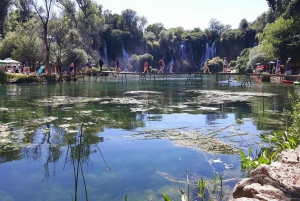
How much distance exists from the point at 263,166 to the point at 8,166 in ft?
18.2

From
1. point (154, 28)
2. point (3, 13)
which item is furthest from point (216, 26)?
point (3, 13)

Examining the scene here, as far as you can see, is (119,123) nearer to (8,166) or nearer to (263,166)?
(8,166)

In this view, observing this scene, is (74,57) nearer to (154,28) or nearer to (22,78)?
(22,78)

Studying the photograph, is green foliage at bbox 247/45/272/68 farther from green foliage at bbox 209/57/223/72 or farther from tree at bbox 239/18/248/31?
tree at bbox 239/18/248/31

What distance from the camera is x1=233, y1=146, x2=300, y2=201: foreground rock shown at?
4121mm

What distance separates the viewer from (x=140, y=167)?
743cm

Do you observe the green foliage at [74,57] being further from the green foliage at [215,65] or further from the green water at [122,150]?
the green foliage at [215,65]

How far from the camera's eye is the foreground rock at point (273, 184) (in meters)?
4.12

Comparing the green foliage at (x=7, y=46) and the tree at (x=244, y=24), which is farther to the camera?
the tree at (x=244, y=24)

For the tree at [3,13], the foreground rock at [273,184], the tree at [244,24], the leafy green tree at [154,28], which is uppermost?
the leafy green tree at [154,28]

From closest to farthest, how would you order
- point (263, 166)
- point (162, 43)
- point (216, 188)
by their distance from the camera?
→ point (263, 166) → point (216, 188) → point (162, 43)

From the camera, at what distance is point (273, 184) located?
455 cm

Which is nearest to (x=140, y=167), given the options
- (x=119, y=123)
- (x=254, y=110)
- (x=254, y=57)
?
(x=119, y=123)

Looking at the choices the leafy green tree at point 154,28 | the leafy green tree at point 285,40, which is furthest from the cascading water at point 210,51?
the leafy green tree at point 285,40
